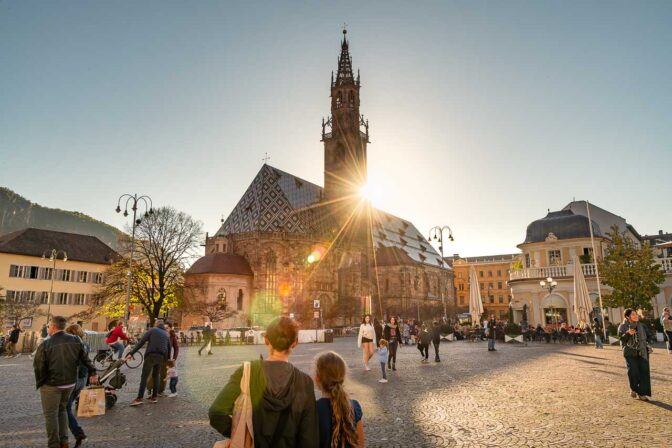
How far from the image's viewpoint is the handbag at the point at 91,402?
8789mm

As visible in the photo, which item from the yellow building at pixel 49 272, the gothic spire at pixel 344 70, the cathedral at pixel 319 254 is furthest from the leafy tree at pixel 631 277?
the gothic spire at pixel 344 70

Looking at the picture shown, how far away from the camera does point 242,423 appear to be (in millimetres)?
3037

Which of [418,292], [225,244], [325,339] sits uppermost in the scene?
[225,244]

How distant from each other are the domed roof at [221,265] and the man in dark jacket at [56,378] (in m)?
46.6

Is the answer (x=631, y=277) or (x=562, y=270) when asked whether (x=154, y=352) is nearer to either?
(x=631, y=277)

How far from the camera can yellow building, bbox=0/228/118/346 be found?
4512 centimetres

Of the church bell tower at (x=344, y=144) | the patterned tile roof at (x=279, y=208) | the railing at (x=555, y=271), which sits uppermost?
the church bell tower at (x=344, y=144)

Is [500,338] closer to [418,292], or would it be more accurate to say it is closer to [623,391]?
[623,391]

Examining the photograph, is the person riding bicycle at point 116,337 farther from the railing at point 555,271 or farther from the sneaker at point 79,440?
the railing at point 555,271

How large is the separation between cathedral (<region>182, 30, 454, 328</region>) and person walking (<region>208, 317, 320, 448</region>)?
41.1 metres

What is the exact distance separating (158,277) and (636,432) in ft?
142

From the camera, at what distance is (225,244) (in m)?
58.3

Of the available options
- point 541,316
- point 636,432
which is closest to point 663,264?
point 541,316

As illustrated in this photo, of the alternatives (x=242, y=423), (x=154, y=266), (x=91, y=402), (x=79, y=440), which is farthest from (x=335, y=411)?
(x=154, y=266)
